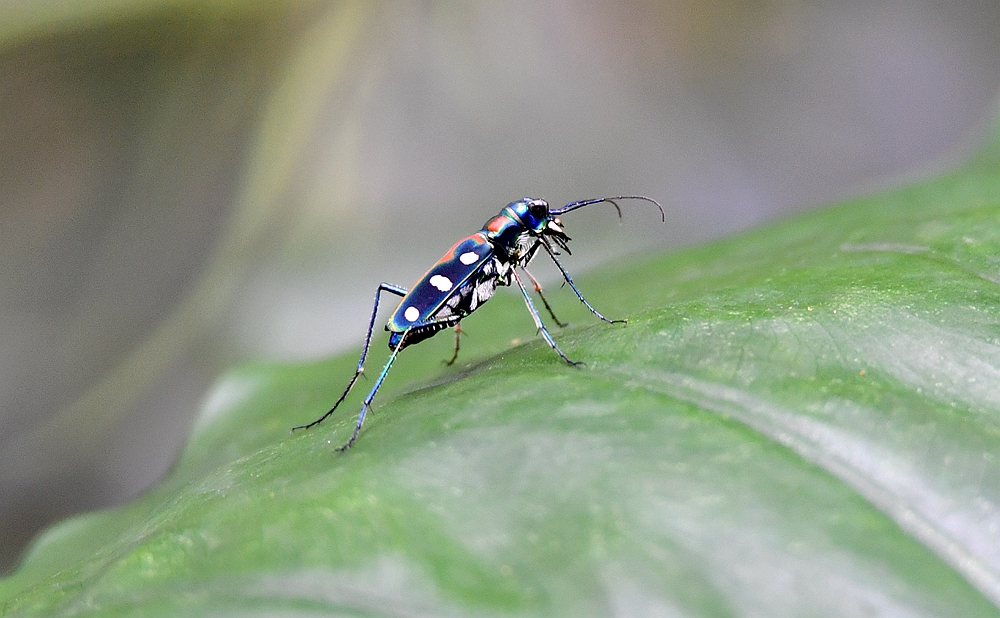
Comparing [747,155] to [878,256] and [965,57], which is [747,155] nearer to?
[965,57]

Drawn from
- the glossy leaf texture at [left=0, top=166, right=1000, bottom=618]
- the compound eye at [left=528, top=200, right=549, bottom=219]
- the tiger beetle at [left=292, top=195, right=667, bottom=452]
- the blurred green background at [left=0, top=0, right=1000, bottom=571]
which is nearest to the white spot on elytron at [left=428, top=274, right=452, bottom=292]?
the tiger beetle at [left=292, top=195, right=667, bottom=452]

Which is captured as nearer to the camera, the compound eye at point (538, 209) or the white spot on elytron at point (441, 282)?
the white spot on elytron at point (441, 282)

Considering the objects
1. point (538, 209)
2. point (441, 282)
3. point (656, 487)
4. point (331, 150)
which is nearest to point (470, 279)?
point (441, 282)

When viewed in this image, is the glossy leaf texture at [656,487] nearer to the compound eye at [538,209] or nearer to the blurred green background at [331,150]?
the compound eye at [538,209]

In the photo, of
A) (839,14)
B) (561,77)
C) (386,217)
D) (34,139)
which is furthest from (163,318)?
(839,14)

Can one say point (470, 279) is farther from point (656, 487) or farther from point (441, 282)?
point (656, 487)

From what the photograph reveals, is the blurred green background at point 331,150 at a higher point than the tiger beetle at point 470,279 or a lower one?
higher

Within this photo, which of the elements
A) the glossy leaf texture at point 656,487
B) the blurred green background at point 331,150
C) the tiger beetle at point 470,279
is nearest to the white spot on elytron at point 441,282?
the tiger beetle at point 470,279
